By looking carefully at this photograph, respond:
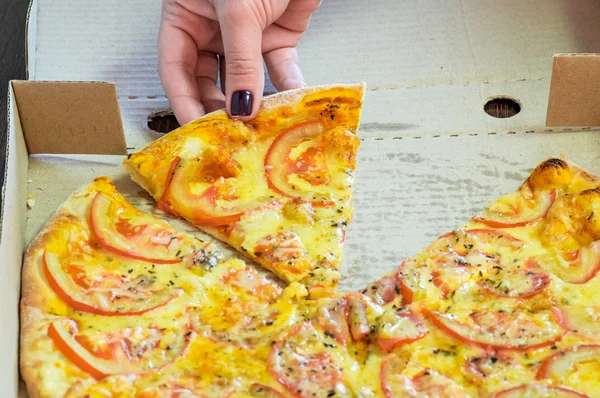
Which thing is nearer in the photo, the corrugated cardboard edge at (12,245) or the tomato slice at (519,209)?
the corrugated cardboard edge at (12,245)

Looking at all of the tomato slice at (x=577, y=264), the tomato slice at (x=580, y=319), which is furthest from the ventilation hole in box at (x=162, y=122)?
the tomato slice at (x=580, y=319)

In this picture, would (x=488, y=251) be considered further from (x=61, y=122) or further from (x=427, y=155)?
(x=61, y=122)

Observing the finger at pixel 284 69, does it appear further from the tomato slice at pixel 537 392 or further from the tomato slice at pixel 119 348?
the tomato slice at pixel 537 392

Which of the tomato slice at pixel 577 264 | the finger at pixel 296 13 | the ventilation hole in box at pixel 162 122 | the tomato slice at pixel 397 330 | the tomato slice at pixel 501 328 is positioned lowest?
the tomato slice at pixel 397 330

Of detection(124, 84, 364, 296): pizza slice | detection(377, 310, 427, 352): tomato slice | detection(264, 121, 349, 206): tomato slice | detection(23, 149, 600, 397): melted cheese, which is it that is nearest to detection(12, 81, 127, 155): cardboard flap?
detection(124, 84, 364, 296): pizza slice

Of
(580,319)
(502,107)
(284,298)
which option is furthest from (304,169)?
(580,319)

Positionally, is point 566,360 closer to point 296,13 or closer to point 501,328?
point 501,328

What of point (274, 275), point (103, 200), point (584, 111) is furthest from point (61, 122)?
point (584, 111)
